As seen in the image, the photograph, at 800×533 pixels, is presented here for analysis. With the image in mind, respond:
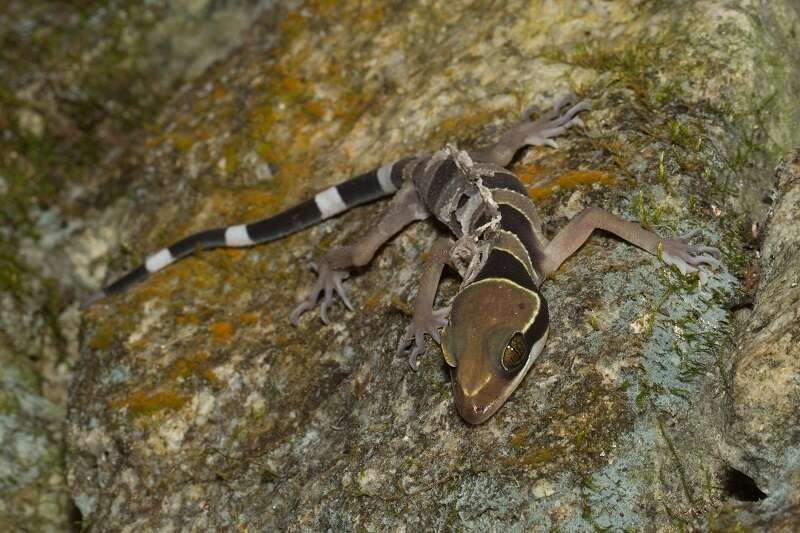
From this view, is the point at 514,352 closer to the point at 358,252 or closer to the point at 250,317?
the point at 358,252

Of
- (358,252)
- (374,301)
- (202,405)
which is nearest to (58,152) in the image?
(202,405)

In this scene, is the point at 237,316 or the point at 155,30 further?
the point at 155,30

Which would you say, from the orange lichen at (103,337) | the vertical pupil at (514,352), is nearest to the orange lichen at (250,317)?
the orange lichen at (103,337)

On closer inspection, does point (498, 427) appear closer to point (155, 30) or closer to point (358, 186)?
point (358, 186)

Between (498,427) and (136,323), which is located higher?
(498,427)

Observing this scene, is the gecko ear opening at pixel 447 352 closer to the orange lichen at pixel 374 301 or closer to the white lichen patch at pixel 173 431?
the orange lichen at pixel 374 301

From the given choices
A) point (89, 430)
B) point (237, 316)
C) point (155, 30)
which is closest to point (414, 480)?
point (237, 316)

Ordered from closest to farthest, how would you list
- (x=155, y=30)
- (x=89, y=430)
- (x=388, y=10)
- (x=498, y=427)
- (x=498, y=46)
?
(x=498, y=427) → (x=89, y=430) → (x=498, y=46) → (x=388, y=10) → (x=155, y=30)
